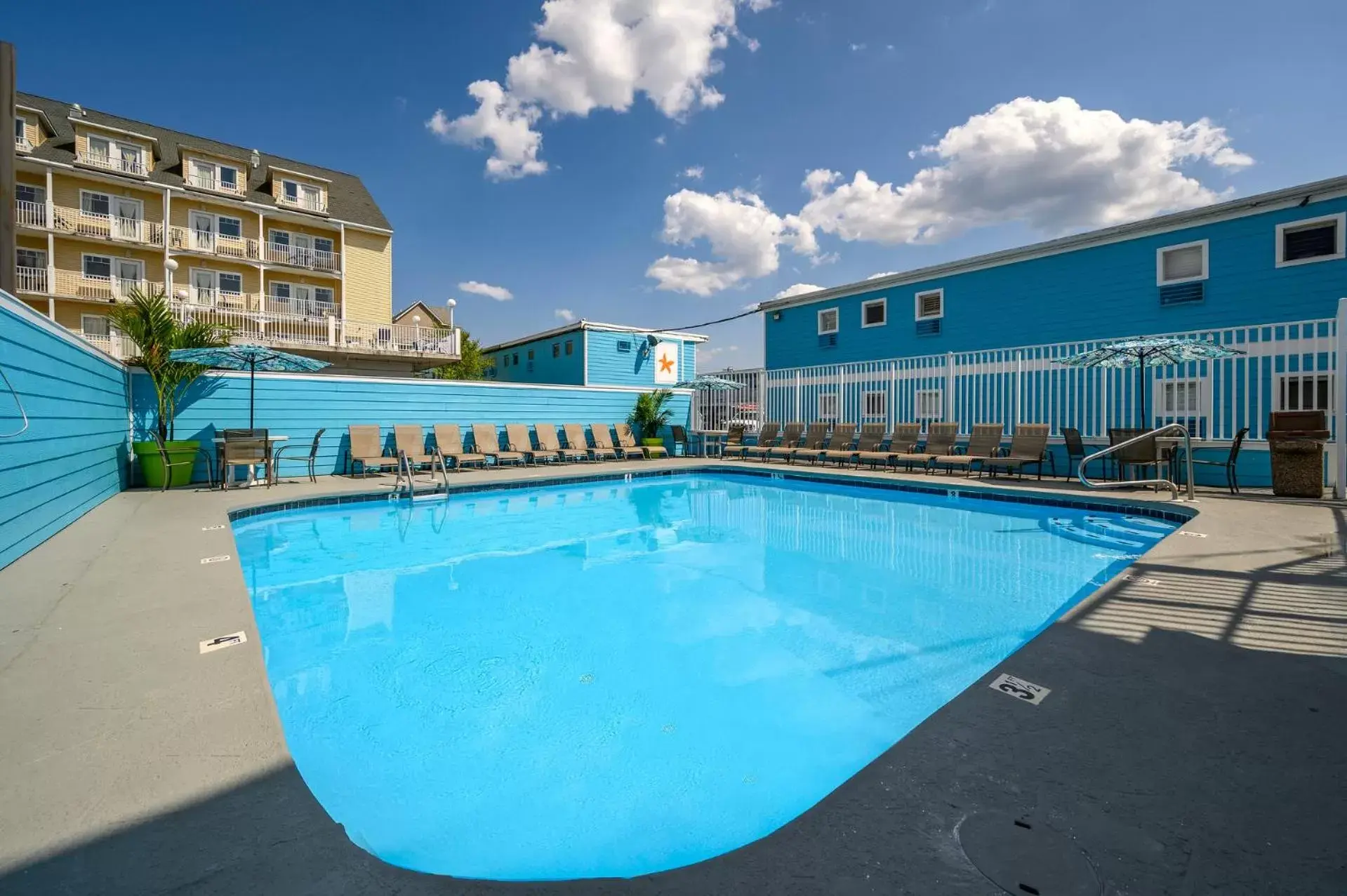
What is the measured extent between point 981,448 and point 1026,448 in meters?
0.68

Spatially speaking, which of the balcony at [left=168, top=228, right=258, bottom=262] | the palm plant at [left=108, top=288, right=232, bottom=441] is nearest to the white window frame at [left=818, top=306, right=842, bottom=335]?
the palm plant at [left=108, top=288, right=232, bottom=441]

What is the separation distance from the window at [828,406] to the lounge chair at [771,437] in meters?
0.76

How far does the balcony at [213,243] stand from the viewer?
21.1 metres

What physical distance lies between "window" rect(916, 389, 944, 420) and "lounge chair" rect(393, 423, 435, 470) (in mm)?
9389

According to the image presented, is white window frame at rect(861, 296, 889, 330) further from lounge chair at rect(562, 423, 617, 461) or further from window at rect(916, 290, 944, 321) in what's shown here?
lounge chair at rect(562, 423, 617, 461)

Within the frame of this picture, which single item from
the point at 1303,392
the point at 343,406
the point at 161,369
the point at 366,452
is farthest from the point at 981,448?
the point at 161,369

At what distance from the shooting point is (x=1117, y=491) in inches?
327

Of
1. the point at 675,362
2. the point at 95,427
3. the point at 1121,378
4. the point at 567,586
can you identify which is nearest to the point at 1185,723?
the point at 567,586

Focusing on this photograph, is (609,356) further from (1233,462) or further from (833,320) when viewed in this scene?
(1233,462)

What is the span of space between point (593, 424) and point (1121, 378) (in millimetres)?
10262

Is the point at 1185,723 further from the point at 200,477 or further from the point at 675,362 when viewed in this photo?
the point at 675,362

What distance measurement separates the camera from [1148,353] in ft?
26.7

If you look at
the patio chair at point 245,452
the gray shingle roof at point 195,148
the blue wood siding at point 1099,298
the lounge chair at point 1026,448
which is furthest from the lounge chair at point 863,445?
the gray shingle roof at point 195,148

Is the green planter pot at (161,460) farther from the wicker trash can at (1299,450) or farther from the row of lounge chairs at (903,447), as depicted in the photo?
the wicker trash can at (1299,450)
